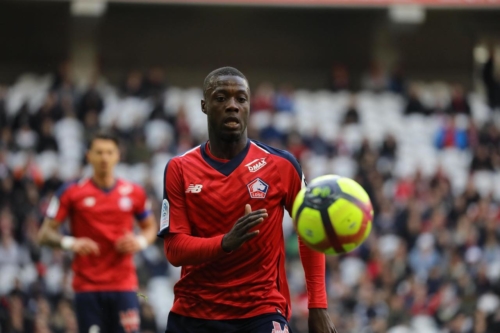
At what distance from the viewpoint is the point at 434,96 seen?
74.7 feet

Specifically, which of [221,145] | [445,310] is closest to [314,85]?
[445,310]

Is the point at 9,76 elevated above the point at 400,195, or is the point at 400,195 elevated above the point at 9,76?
the point at 9,76

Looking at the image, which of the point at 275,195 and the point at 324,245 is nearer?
the point at 324,245

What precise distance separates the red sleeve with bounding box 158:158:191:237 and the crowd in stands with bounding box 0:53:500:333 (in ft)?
25.2

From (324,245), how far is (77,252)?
4007 mm

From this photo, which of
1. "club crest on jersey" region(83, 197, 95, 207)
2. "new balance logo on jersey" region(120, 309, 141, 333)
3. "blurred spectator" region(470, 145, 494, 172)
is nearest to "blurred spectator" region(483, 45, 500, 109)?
"blurred spectator" region(470, 145, 494, 172)

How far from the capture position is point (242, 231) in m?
5.07

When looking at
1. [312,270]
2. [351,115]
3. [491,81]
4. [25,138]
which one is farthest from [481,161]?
[312,270]

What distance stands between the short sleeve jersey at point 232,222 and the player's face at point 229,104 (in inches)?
8.7

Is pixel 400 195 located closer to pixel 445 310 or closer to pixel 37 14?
pixel 445 310

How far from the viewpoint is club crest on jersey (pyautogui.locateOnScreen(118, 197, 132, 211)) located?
9.12 metres

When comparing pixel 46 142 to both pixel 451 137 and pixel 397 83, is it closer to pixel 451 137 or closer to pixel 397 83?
pixel 451 137

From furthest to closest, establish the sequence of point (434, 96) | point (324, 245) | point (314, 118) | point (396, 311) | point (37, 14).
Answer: point (37, 14) < point (434, 96) < point (314, 118) < point (396, 311) < point (324, 245)

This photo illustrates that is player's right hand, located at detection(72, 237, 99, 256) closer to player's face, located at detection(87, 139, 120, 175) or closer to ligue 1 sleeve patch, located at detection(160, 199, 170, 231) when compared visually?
player's face, located at detection(87, 139, 120, 175)
